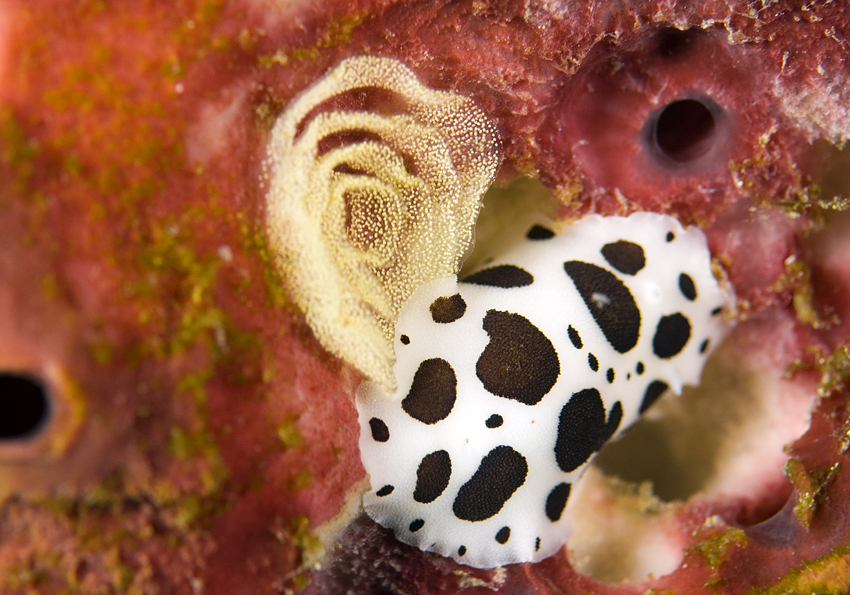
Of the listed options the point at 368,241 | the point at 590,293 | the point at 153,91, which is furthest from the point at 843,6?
the point at 153,91

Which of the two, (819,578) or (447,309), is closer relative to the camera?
(819,578)

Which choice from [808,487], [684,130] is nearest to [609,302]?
[684,130]

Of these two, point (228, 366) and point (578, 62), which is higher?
point (578, 62)

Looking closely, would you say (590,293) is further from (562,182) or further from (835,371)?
(835,371)

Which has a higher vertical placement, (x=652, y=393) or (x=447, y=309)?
(x=652, y=393)

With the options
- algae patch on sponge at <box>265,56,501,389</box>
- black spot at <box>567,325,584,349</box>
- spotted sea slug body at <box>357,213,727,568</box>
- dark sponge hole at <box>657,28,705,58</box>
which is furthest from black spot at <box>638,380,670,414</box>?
dark sponge hole at <box>657,28,705,58</box>

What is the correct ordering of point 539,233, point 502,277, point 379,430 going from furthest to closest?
A: point 539,233, point 502,277, point 379,430

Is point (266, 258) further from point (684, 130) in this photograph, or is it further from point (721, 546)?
point (721, 546)
